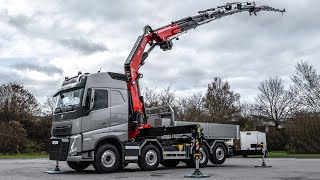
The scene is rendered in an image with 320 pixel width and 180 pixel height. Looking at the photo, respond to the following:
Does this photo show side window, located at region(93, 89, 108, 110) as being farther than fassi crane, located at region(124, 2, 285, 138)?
No

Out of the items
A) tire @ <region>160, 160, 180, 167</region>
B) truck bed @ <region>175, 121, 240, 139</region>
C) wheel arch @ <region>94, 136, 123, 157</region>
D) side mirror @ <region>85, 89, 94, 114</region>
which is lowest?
tire @ <region>160, 160, 180, 167</region>

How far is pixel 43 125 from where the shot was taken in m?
44.6

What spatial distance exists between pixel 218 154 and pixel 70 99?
7664 mm

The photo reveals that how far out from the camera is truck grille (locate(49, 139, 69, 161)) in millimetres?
15375

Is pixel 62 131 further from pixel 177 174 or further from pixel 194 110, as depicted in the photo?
pixel 194 110

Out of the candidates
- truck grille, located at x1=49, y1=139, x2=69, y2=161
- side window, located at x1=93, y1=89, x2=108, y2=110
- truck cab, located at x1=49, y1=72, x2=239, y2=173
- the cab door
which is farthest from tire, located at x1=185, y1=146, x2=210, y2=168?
truck grille, located at x1=49, y1=139, x2=69, y2=161

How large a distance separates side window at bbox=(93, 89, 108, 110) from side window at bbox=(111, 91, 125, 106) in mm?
303

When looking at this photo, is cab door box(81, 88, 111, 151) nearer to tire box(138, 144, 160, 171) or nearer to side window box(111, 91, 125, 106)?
side window box(111, 91, 125, 106)

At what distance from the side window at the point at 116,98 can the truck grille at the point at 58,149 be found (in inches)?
94.9

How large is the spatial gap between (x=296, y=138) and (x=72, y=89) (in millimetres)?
27061

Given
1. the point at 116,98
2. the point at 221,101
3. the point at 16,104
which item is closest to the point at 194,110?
the point at 221,101

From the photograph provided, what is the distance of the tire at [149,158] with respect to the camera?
16609mm

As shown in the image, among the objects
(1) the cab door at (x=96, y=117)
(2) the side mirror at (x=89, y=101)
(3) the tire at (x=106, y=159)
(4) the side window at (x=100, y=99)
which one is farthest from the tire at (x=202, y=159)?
(2) the side mirror at (x=89, y=101)

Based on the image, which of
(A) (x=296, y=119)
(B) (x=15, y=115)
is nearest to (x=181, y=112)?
(A) (x=296, y=119)
